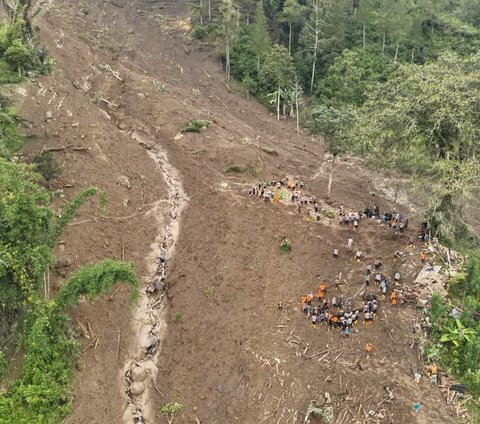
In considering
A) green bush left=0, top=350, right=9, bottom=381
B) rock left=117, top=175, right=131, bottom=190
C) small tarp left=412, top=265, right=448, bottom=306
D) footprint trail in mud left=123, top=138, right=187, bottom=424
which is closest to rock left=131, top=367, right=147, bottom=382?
footprint trail in mud left=123, top=138, right=187, bottom=424

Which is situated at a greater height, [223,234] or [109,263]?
[109,263]

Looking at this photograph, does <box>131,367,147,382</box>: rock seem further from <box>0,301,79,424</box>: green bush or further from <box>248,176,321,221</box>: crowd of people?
<box>248,176,321,221</box>: crowd of people

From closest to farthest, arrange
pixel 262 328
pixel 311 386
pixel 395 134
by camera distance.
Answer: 1. pixel 311 386
2. pixel 262 328
3. pixel 395 134

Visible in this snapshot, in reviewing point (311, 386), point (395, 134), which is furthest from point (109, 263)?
point (395, 134)

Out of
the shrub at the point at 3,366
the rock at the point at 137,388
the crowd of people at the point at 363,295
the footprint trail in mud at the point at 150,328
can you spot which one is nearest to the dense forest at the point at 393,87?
the crowd of people at the point at 363,295

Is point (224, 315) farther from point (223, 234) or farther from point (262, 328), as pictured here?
point (223, 234)

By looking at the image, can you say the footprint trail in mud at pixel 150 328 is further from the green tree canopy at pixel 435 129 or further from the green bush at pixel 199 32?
the green bush at pixel 199 32
